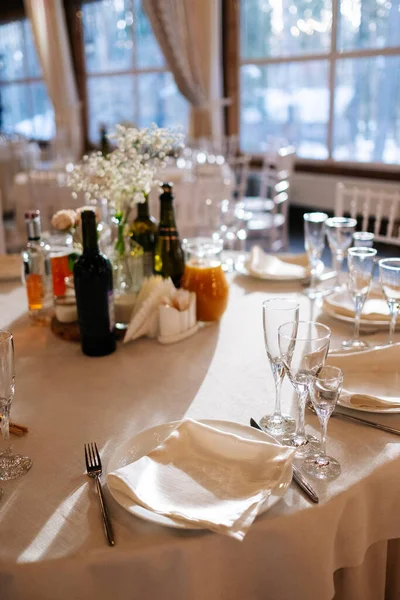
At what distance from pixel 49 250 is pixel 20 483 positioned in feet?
2.76

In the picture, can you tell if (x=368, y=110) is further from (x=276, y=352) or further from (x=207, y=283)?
(x=276, y=352)

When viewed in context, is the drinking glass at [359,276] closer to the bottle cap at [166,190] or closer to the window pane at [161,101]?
the bottle cap at [166,190]

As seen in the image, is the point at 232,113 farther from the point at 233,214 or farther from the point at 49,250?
the point at 49,250

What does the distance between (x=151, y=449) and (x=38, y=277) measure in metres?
0.80

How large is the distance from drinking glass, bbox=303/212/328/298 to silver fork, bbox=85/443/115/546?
96 centimetres

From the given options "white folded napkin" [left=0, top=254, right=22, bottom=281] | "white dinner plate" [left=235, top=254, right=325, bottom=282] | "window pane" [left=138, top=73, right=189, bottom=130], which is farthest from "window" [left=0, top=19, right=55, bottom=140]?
"white dinner plate" [left=235, top=254, right=325, bottom=282]

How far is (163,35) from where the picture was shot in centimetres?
624

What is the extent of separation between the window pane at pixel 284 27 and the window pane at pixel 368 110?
1.31 feet

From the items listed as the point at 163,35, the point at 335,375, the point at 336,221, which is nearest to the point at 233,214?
the point at 336,221

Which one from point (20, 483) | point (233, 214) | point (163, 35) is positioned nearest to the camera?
point (20, 483)

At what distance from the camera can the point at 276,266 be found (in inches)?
77.4

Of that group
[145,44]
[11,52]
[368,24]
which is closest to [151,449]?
[368,24]

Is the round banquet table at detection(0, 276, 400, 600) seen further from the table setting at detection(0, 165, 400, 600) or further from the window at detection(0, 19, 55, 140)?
the window at detection(0, 19, 55, 140)

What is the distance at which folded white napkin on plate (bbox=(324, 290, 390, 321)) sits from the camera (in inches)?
60.2
